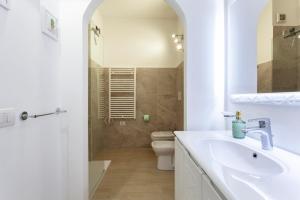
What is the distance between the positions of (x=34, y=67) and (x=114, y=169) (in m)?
2.19

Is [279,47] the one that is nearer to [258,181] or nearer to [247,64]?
[247,64]

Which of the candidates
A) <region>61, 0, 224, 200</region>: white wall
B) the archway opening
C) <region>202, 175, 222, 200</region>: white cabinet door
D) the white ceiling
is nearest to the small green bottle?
<region>61, 0, 224, 200</region>: white wall

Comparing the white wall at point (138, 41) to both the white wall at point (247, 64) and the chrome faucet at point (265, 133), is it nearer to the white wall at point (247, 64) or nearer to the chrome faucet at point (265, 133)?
the white wall at point (247, 64)

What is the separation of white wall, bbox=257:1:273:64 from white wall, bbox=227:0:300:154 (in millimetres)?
59

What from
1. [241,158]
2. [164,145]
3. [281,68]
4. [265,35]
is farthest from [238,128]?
[164,145]

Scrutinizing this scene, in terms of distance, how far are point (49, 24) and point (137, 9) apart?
2.60 meters

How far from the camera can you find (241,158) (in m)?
1.35

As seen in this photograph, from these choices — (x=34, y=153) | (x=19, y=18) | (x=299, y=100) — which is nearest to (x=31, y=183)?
(x=34, y=153)

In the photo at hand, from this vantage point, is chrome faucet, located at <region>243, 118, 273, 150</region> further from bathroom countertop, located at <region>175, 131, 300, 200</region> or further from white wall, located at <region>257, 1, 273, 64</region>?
white wall, located at <region>257, 1, 273, 64</region>

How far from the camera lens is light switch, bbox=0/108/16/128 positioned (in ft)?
3.58

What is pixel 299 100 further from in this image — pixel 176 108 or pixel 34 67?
pixel 176 108

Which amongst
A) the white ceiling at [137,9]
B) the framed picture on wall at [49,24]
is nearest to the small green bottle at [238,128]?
the framed picture on wall at [49,24]

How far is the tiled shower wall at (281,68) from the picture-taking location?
125 centimetres

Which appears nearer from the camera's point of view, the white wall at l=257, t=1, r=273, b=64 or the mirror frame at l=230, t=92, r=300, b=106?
the mirror frame at l=230, t=92, r=300, b=106
